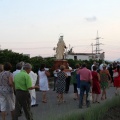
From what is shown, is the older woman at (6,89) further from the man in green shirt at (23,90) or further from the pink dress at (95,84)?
the pink dress at (95,84)

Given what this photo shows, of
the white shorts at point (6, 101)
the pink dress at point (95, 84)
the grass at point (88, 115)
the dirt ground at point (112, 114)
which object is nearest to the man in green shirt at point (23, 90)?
the white shorts at point (6, 101)

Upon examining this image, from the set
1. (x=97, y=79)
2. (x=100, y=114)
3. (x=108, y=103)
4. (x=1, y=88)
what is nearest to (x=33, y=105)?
(x=97, y=79)

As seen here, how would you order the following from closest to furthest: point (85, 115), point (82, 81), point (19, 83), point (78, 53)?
point (85, 115)
point (19, 83)
point (82, 81)
point (78, 53)

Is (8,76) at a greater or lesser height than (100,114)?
greater

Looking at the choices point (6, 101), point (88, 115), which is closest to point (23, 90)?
point (6, 101)

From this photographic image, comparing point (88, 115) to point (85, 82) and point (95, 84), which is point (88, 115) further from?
point (95, 84)

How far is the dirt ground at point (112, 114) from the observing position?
867 cm

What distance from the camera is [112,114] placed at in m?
9.02

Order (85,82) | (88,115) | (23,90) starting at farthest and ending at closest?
1. (85,82)
2. (23,90)
3. (88,115)

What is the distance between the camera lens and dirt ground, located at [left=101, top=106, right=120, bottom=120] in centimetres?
867

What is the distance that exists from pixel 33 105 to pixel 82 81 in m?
2.53

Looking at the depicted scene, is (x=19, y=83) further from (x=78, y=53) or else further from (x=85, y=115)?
(x=78, y=53)

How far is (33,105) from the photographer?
586 inches

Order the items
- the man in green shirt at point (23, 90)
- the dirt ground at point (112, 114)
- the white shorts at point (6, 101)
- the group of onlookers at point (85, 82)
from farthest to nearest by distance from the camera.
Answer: the group of onlookers at point (85, 82), the white shorts at point (6, 101), the man in green shirt at point (23, 90), the dirt ground at point (112, 114)
